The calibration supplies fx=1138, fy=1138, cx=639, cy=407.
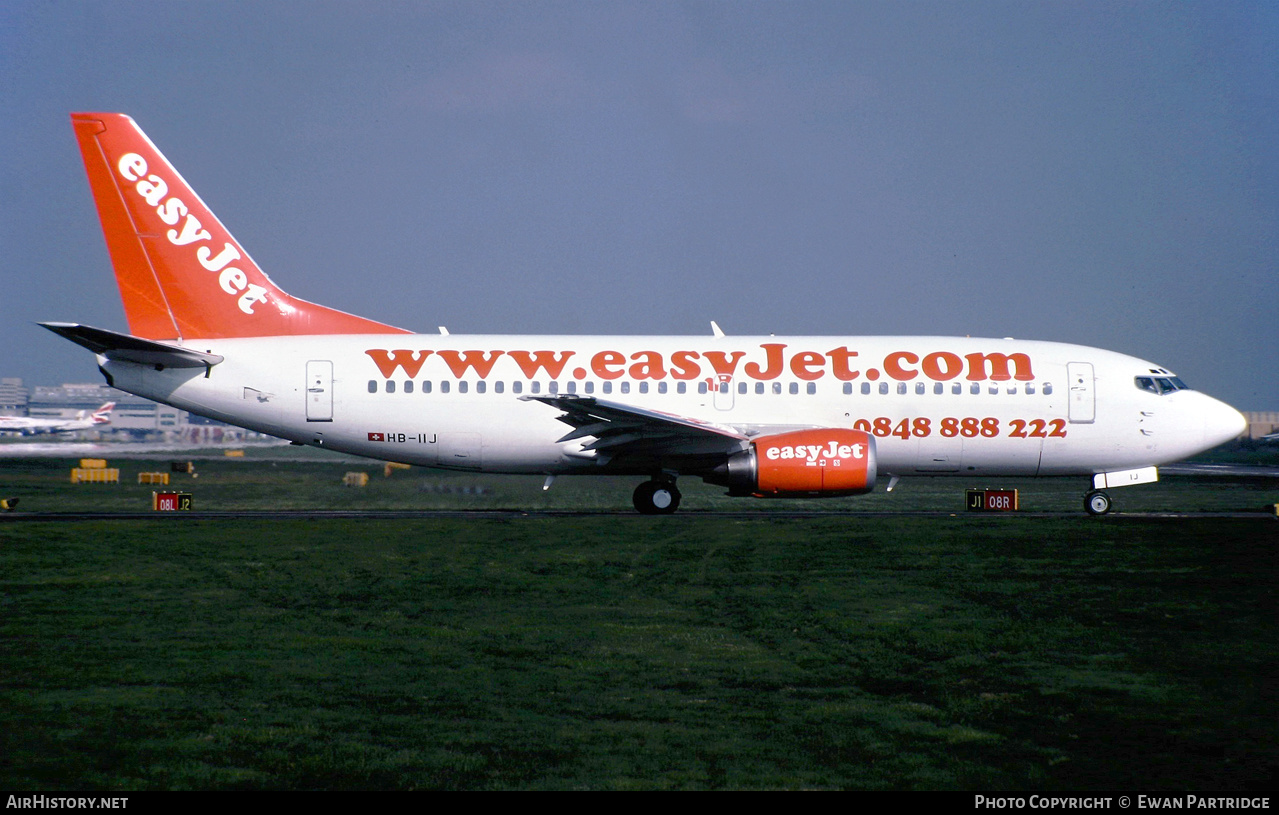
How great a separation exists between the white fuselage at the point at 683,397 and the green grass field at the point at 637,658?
499 centimetres

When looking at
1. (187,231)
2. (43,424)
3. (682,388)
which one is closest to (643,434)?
(682,388)

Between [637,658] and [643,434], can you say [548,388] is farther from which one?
[637,658]

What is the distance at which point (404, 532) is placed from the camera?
21.1 meters

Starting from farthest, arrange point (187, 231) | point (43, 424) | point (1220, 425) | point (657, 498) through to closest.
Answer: point (43, 424), point (1220, 425), point (187, 231), point (657, 498)

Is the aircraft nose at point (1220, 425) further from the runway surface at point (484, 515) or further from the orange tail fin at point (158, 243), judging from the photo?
the orange tail fin at point (158, 243)

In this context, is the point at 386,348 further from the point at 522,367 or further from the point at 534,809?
the point at 534,809

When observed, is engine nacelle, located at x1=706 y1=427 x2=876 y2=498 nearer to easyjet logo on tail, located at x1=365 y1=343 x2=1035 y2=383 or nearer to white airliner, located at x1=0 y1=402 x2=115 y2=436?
easyjet logo on tail, located at x1=365 y1=343 x2=1035 y2=383

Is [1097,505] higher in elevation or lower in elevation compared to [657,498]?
lower

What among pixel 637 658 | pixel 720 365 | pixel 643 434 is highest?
pixel 720 365

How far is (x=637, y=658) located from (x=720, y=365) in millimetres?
15684

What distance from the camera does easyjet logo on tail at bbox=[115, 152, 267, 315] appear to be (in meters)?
25.7

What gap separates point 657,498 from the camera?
84.2 feet

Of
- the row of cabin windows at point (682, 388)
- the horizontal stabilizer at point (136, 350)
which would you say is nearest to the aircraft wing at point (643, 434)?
the row of cabin windows at point (682, 388)

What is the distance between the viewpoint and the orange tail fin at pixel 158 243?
25672 millimetres
